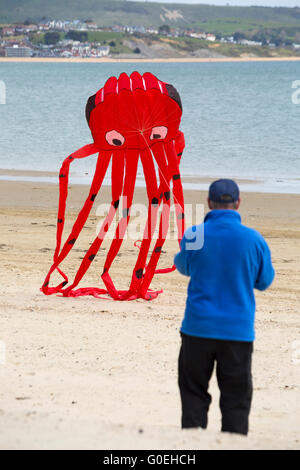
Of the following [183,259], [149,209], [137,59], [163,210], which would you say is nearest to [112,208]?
[149,209]

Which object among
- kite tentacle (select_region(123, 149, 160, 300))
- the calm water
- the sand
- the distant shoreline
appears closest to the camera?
the sand

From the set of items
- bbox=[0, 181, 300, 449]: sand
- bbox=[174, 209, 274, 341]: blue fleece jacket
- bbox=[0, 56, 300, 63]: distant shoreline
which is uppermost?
bbox=[174, 209, 274, 341]: blue fleece jacket

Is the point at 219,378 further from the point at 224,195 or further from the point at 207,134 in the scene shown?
the point at 207,134

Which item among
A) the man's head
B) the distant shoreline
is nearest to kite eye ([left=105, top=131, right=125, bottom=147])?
the man's head

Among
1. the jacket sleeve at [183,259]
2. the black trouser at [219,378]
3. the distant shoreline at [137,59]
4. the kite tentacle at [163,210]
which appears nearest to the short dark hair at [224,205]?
the jacket sleeve at [183,259]

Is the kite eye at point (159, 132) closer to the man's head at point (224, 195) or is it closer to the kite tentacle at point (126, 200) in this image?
the kite tentacle at point (126, 200)

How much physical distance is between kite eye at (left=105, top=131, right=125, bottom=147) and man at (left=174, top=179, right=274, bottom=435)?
3.32 meters

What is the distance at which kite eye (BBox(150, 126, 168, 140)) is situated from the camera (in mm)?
7053

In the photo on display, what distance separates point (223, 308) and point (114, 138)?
11.9ft

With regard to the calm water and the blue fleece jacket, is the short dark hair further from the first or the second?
the calm water

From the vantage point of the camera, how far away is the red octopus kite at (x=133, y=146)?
6.93m

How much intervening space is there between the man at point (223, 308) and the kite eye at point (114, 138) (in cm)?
332
